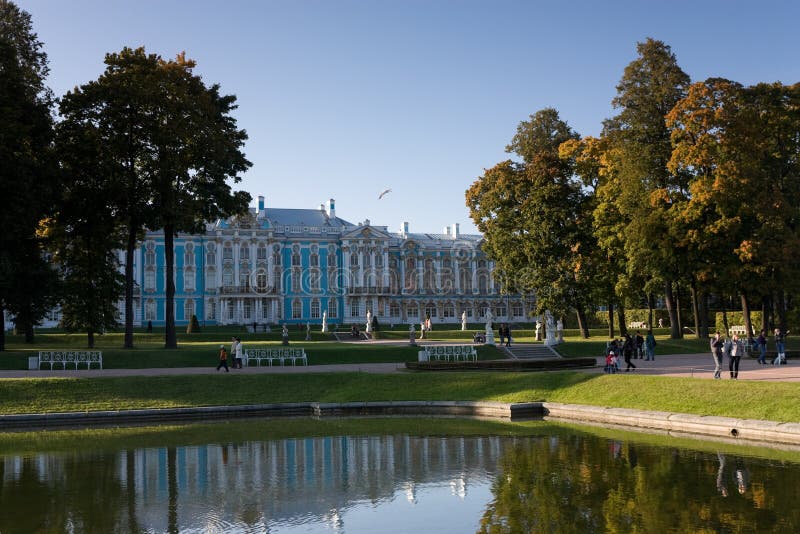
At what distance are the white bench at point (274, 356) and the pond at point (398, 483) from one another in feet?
45.5

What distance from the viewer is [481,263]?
306 feet

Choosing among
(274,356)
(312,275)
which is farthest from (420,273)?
(274,356)

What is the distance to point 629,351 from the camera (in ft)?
89.6

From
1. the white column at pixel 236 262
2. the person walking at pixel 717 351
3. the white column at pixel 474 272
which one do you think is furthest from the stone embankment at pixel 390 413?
the white column at pixel 474 272

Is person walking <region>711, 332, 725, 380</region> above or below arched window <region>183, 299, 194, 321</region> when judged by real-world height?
below

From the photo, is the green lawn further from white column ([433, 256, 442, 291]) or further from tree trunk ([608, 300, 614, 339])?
white column ([433, 256, 442, 291])

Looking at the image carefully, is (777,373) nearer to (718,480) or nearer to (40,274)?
(718,480)

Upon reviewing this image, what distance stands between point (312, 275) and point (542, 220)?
4509cm

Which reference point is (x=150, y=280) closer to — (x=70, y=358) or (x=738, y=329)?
(x=70, y=358)

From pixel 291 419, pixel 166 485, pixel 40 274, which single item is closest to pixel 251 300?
pixel 40 274

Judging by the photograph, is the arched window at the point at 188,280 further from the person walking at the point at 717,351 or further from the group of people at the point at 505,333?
the person walking at the point at 717,351

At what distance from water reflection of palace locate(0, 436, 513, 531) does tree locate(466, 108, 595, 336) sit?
90.7ft

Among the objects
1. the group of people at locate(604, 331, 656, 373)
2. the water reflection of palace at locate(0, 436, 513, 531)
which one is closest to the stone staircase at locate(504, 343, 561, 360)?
the group of people at locate(604, 331, 656, 373)

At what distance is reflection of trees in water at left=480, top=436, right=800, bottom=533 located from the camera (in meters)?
9.91
